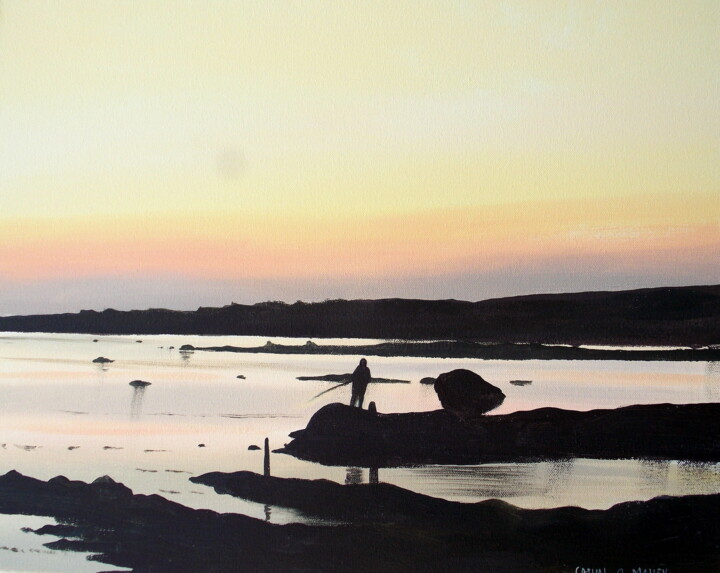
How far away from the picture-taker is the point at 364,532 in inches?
140

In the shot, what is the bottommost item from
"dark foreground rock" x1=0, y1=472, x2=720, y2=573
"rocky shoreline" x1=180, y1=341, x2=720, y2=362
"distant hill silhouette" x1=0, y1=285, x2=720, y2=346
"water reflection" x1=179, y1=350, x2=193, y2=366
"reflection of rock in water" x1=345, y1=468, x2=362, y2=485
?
"dark foreground rock" x1=0, y1=472, x2=720, y2=573

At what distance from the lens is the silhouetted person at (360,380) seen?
3.76m

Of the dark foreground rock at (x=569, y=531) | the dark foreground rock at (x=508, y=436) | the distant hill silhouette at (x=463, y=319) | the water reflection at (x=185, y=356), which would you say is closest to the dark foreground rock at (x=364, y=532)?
the dark foreground rock at (x=569, y=531)

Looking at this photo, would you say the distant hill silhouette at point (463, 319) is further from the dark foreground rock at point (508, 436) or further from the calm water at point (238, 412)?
the dark foreground rock at point (508, 436)

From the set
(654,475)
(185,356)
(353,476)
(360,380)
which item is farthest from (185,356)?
(654,475)

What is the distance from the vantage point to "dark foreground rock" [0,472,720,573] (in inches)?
138

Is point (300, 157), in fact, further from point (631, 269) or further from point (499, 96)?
point (631, 269)

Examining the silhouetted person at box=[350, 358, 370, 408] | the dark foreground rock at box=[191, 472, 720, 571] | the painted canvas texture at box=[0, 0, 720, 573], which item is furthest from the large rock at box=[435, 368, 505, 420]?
the dark foreground rock at box=[191, 472, 720, 571]

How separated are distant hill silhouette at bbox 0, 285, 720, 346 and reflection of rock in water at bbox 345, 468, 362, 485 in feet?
2.21

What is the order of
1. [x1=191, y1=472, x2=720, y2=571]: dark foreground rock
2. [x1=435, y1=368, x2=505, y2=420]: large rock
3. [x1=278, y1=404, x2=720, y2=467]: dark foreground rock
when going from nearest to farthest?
1. [x1=191, y1=472, x2=720, y2=571]: dark foreground rock
2. [x1=278, y1=404, x2=720, y2=467]: dark foreground rock
3. [x1=435, y1=368, x2=505, y2=420]: large rock

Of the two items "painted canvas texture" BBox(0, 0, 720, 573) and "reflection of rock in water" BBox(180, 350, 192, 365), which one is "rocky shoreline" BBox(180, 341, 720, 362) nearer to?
"painted canvas texture" BBox(0, 0, 720, 573)

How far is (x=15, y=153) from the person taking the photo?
3.88 metres

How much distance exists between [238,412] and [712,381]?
7.57 feet

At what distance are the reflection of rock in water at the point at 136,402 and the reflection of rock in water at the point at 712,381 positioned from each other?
2789 mm
